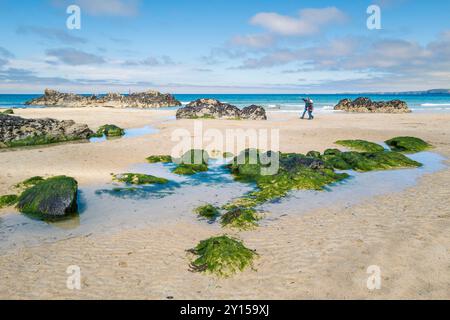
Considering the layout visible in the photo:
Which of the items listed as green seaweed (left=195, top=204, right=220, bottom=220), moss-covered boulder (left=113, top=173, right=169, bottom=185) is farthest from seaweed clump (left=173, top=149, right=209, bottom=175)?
green seaweed (left=195, top=204, right=220, bottom=220)

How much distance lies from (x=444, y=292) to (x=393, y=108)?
51.3 metres

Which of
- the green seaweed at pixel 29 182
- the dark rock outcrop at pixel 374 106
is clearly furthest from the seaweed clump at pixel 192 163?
the dark rock outcrop at pixel 374 106

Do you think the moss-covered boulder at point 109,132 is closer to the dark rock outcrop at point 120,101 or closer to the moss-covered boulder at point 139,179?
the moss-covered boulder at point 139,179

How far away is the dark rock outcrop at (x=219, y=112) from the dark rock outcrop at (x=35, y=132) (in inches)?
698

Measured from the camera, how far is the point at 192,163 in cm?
1570

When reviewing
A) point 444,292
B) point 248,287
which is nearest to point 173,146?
point 248,287

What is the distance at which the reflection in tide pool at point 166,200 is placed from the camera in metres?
8.46

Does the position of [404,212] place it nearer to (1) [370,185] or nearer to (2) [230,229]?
(1) [370,185]

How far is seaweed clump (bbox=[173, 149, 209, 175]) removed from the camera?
14484 mm

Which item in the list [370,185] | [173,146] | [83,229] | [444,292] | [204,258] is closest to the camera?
[444,292]

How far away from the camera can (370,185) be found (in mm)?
12414

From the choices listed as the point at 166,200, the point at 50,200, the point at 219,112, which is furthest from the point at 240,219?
the point at 219,112
